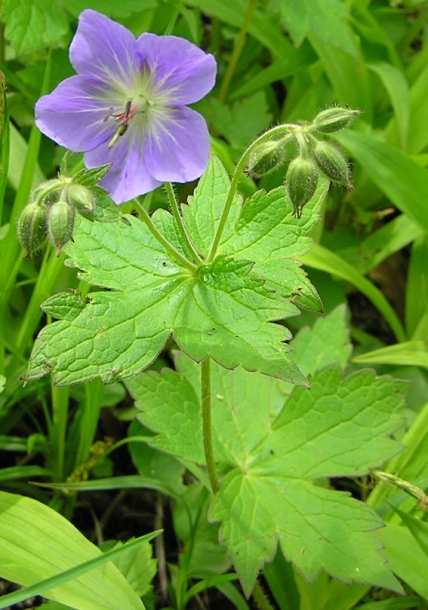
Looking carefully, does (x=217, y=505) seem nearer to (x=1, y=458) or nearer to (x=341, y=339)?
(x=341, y=339)

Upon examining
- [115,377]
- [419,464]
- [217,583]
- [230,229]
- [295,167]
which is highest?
[295,167]

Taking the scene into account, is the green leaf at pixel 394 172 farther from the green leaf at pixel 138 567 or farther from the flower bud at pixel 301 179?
the green leaf at pixel 138 567

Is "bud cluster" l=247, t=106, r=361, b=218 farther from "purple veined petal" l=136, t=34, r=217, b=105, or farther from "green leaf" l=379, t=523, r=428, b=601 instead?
"green leaf" l=379, t=523, r=428, b=601

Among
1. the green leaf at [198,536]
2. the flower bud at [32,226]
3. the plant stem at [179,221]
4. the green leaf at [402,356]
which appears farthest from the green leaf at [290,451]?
the flower bud at [32,226]

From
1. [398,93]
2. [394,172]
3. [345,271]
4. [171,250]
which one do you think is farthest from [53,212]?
[398,93]

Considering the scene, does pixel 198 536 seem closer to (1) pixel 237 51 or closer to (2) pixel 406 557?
(2) pixel 406 557

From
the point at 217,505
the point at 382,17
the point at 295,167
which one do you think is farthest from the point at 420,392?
the point at 382,17

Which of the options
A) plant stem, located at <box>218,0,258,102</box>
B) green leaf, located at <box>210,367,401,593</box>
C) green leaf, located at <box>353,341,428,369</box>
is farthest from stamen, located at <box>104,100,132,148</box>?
plant stem, located at <box>218,0,258,102</box>
